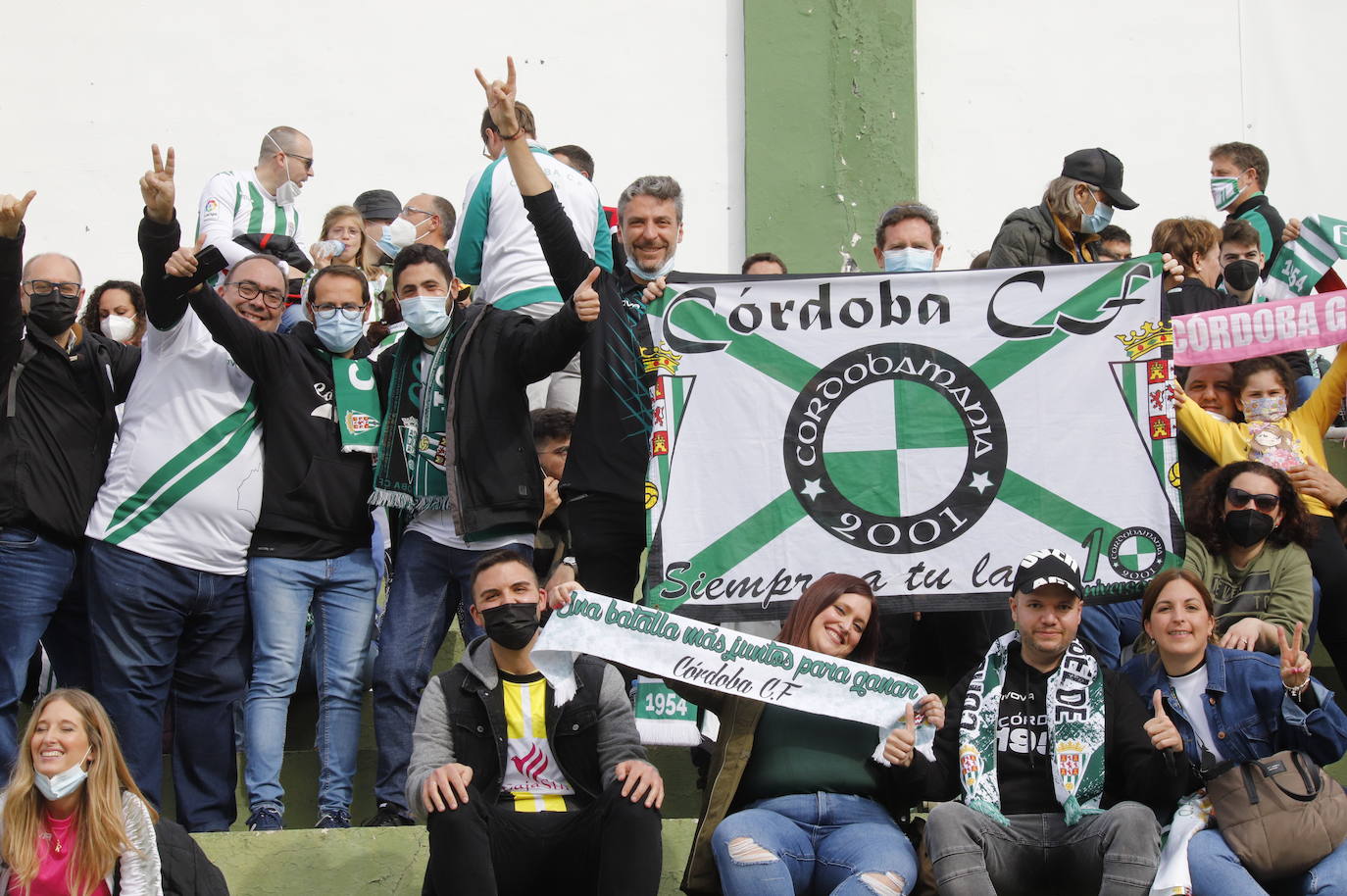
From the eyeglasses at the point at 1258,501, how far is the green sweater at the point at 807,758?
1.63 m

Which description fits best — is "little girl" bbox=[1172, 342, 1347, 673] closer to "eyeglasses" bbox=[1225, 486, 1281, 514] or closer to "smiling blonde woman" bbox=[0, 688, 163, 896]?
"eyeglasses" bbox=[1225, 486, 1281, 514]

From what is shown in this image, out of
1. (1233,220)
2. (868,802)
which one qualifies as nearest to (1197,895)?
(868,802)

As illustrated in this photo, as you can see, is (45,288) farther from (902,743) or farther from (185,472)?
(902,743)

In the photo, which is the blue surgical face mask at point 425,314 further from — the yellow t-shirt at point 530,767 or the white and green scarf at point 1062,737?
the white and green scarf at point 1062,737

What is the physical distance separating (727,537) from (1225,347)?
6.89ft

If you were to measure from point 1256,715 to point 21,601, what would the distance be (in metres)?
3.68

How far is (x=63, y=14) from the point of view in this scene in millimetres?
10094

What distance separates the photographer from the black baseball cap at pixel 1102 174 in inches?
265

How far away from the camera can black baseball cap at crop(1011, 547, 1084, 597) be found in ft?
16.3

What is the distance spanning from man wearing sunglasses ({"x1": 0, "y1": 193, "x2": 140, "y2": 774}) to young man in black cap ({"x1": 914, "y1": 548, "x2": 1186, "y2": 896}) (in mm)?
2763

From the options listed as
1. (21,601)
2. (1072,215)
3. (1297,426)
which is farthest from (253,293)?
(1297,426)

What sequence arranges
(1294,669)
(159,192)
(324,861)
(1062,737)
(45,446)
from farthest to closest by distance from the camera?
(45,446), (159,192), (324,861), (1062,737), (1294,669)

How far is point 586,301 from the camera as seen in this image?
5.56 meters

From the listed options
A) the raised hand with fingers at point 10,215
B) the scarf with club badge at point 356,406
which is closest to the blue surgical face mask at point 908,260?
the scarf with club badge at point 356,406
